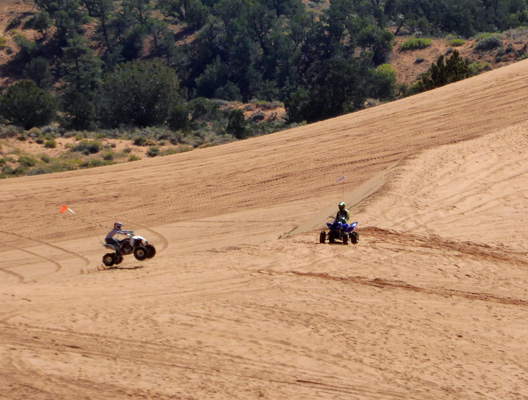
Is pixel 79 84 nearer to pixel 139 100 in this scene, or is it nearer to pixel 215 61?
pixel 215 61

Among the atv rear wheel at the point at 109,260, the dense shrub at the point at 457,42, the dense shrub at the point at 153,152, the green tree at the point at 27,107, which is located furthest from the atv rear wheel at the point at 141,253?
the dense shrub at the point at 457,42

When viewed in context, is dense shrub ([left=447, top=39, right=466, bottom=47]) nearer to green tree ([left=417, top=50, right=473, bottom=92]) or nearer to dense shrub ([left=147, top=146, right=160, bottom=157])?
green tree ([left=417, top=50, right=473, bottom=92])

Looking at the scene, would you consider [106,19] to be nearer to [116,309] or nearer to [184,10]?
[184,10]

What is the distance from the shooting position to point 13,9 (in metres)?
107

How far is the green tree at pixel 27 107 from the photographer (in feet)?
181

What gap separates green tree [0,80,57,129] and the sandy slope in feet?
81.8

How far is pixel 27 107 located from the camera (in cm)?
5619

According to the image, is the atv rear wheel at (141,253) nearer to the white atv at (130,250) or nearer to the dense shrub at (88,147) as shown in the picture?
the white atv at (130,250)

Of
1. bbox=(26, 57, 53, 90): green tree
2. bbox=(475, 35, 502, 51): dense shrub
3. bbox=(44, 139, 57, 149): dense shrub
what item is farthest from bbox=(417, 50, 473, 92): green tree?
bbox=(26, 57, 53, 90): green tree

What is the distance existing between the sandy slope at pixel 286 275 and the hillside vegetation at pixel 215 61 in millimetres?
15757

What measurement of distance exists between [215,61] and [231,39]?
3.60 m

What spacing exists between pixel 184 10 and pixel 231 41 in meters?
18.9

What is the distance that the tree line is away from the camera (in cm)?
8538

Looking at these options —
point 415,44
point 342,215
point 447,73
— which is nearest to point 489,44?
point 415,44
